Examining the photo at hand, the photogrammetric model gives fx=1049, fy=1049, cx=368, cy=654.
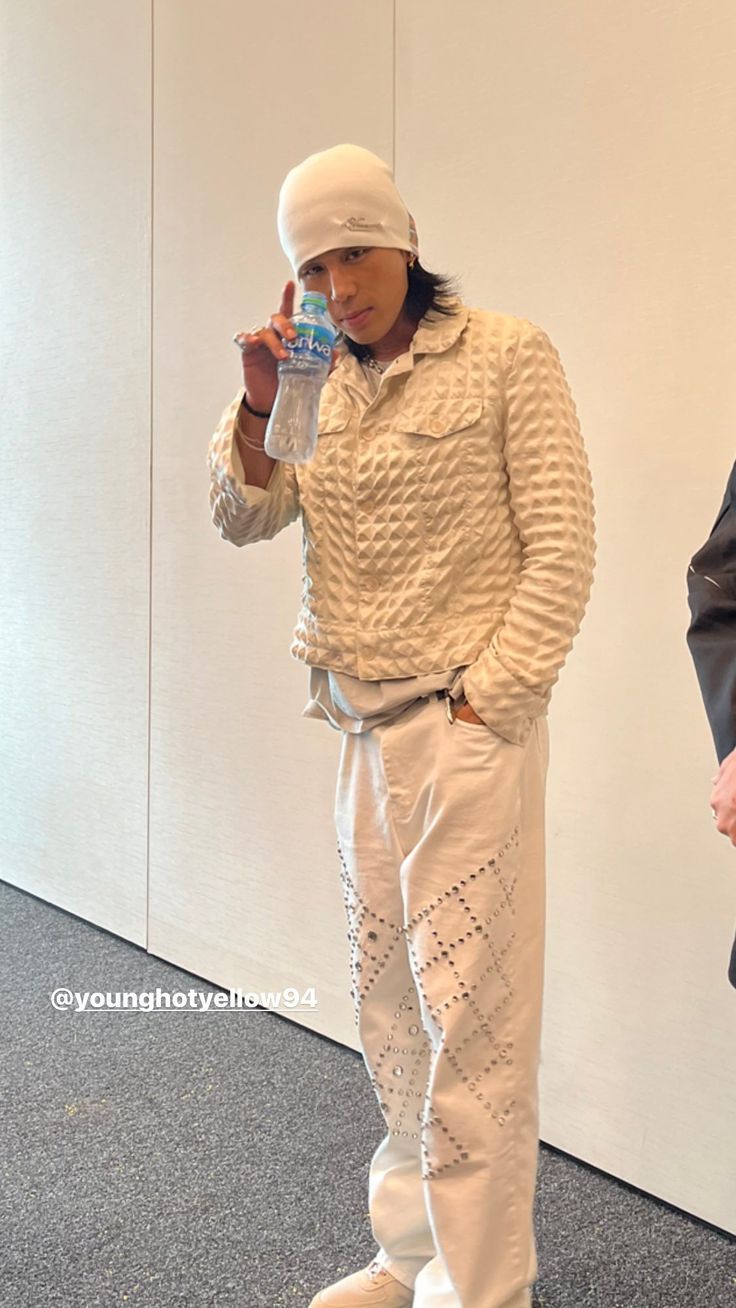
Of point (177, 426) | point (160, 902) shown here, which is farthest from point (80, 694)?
point (177, 426)

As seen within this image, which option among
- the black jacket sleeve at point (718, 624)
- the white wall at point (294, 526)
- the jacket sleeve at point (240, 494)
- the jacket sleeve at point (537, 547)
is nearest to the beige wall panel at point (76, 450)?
the white wall at point (294, 526)

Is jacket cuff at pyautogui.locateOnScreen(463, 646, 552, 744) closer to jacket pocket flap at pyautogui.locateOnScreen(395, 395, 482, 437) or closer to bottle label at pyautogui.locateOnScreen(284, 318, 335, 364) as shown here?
jacket pocket flap at pyautogui.locateOnScreen(395, 395, 482, 437)

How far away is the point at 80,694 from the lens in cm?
279

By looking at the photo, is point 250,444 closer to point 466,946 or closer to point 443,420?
point 443,420

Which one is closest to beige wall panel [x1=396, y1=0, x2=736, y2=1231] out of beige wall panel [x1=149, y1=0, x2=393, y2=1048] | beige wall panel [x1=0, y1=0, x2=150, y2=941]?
beige wall panel [x1=149, y1=0, x2=393, y2=1048]

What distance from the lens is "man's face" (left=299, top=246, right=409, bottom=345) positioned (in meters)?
1.12

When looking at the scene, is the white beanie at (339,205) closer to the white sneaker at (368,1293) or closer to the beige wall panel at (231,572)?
the beige wall panel at (231,572)

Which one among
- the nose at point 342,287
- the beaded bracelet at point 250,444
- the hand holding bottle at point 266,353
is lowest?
the beaded bracelet at point 250,444

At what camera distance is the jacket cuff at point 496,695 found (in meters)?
1.10

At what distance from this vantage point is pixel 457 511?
3.75 feet

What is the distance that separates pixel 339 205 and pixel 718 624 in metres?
0.58

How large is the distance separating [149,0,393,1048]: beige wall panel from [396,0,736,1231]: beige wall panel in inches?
14.0

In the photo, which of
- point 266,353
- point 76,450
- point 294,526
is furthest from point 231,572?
point 266,353

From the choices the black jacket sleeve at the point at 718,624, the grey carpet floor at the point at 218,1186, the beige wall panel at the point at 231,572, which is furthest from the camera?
the beige wall panel at the point at 231,572
